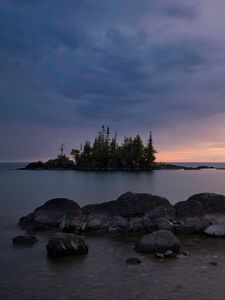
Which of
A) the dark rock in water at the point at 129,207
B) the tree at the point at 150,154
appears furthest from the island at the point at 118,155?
the dark rock in water at the point at 129,207

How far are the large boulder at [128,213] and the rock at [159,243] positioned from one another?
235 inches

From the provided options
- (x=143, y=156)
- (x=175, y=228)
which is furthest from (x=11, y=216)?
(x=143, y=156)

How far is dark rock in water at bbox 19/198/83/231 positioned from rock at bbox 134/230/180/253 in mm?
6860

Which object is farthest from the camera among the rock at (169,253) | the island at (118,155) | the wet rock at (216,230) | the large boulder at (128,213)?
the island at (118,155)

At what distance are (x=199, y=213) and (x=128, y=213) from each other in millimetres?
4473

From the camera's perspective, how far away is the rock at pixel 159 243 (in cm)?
1766

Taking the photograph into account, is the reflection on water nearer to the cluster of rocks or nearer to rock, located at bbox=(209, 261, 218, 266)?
rock, located at bbox=(209, 261, 218, 266)

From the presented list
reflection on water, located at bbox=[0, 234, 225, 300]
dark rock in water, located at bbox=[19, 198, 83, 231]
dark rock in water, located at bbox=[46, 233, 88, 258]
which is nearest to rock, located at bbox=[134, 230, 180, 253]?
reflection on water, located at bbox=[0, 234, 225, 300]

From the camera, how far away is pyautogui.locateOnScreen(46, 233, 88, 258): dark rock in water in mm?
17109

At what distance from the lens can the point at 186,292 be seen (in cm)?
1280

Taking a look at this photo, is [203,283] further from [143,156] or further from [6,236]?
[143,156]

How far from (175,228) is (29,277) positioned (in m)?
11.7

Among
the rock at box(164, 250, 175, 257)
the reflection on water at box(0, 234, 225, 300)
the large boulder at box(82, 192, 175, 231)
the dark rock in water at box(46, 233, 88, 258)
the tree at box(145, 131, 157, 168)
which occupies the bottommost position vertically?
the reflection on water at box(0, 234, 225, 300)

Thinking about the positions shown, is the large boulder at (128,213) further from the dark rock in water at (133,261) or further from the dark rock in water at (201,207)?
the dark rock in water at (133,261)
